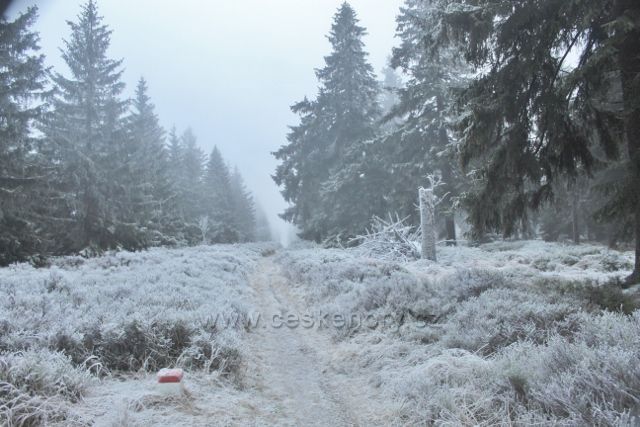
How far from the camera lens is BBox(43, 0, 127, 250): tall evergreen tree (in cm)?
2281

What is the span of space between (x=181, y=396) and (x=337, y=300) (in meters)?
5.17

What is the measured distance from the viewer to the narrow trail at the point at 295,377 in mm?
4633

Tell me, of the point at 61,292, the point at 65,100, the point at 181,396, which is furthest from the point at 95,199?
the point at 181,396

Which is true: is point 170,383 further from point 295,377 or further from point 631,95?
point 631,95

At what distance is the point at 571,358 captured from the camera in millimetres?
3633

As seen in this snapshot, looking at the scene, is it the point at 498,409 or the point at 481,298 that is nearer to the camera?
the point at 498,409

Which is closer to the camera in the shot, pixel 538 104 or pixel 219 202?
pixel 538 104

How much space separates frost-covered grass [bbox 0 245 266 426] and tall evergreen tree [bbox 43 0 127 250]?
15.7 metres

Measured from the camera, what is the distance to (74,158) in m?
22.9

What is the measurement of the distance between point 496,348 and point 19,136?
20269 mm

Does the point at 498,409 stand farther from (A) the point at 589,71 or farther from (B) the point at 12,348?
(A) the point at 589,71

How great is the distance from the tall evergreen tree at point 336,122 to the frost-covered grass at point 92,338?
20274 mm

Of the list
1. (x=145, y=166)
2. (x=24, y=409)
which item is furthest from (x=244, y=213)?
(x=24, y=409)

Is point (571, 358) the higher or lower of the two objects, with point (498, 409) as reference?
higher
